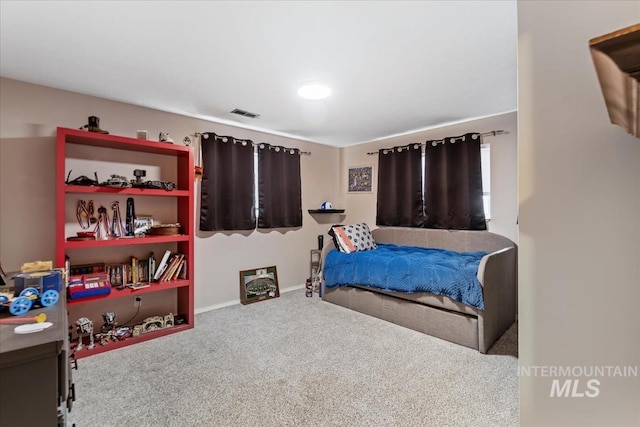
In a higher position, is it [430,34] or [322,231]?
[430,34]

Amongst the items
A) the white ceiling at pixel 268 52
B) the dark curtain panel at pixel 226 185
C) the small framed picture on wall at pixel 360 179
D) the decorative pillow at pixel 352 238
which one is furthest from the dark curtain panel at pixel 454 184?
the dark curtain panel at pixel 226 185

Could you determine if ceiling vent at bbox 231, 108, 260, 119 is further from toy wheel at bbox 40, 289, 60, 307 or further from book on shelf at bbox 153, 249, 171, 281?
toy wheel at bbox 40, 289, 60, 307

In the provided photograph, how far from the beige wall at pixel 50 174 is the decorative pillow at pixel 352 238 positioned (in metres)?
0.96

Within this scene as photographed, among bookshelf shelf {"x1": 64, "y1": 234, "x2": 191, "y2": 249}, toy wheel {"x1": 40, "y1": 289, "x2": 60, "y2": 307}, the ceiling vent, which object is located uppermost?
the ceiling vent

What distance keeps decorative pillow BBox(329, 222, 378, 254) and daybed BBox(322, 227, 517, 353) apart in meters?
0.15

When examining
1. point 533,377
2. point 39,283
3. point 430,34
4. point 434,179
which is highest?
point 430,34

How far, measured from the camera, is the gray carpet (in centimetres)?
177

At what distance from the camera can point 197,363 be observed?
238 centimetres

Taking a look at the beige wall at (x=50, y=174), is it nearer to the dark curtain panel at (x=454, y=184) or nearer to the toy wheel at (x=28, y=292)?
the toy wheel at (x=28, y=292)

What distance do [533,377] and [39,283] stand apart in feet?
6.79

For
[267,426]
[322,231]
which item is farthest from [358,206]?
[267,426]

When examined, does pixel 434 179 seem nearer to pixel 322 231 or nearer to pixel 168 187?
pixel 322 231

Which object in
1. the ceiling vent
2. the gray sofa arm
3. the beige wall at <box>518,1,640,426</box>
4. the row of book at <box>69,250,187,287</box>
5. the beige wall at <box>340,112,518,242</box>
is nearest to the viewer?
the beige wall at <box>518,1,640,426</box>

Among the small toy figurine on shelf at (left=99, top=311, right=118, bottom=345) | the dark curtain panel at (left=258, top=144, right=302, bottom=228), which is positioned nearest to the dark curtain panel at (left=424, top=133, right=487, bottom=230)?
the dark curtain panel at (left=258, top=144, right=302, bottom=228)
